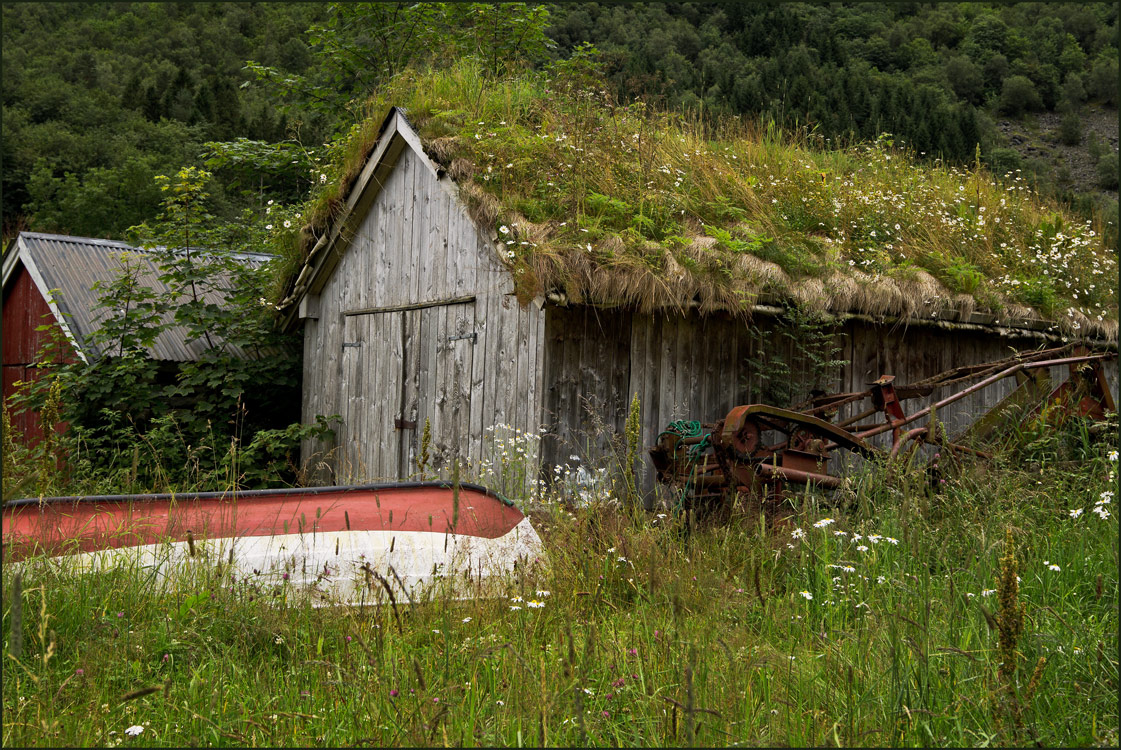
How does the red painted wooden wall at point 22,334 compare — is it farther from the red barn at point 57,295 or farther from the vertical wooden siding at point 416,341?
the vertical wooden siding at point 416,341

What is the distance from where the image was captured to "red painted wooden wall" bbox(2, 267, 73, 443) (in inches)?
537

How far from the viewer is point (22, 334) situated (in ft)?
46.4

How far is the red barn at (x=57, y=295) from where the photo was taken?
11.4 m

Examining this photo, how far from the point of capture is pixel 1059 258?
9.10 metres

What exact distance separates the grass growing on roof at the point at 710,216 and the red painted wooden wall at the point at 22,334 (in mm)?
7154

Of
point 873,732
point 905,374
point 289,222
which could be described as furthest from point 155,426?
point 873,732

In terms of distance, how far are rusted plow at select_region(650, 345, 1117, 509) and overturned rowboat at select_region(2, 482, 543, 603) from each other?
1263mm

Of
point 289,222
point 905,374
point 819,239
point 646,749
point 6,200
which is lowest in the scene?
point 646,749

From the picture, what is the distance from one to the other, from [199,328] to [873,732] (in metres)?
9.28

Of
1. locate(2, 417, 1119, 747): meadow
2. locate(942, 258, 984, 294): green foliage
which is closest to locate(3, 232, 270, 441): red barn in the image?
locate(2, 417, 1119, 747): meadow

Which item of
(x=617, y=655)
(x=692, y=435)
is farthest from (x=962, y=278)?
(x=617, y=655)

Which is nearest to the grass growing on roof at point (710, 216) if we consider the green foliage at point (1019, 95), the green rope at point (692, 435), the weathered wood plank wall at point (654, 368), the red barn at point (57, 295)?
the weathered wood plank wall at point (654, 368)

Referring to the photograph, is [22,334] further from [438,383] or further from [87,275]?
[438,383]

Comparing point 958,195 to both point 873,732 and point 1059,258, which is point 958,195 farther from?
point 873,732
